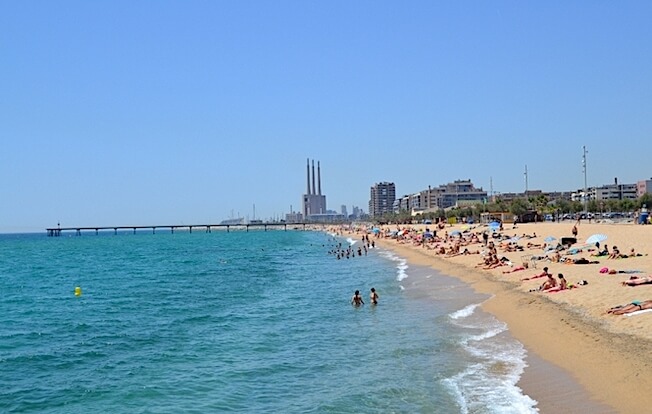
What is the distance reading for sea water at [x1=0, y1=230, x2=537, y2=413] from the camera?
1182 centimetres

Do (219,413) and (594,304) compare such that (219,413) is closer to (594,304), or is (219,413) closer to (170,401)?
(170,401)

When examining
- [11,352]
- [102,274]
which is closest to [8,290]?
[102,274]

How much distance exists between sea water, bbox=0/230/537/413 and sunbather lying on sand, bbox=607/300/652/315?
9.16ft

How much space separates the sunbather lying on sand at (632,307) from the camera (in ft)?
50.4

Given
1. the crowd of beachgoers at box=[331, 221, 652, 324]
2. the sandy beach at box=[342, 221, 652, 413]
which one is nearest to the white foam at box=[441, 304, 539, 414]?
the sandy beach at box=[342, 221, 652, 413]

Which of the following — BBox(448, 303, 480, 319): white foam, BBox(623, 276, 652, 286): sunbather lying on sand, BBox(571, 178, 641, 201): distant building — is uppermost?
BBox(571, 178, 641, 201): distant building

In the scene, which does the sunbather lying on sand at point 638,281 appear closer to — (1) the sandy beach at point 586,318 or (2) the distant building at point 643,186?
(1) the sandy beach at point 586,318

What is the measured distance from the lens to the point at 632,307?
614 inches

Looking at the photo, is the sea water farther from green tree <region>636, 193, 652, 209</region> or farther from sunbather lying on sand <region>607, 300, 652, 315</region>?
green tree <region>636, 193, 652, 209</region>

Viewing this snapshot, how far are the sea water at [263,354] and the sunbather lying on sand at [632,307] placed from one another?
2.79 meters

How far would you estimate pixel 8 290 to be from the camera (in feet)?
127

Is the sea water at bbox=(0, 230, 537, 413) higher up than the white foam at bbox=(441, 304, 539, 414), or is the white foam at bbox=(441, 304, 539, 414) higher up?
the white foam at bbox=(441, 304, 539, 414)

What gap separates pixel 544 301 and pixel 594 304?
2.57m

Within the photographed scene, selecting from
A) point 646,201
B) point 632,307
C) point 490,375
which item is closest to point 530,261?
point 632,307
